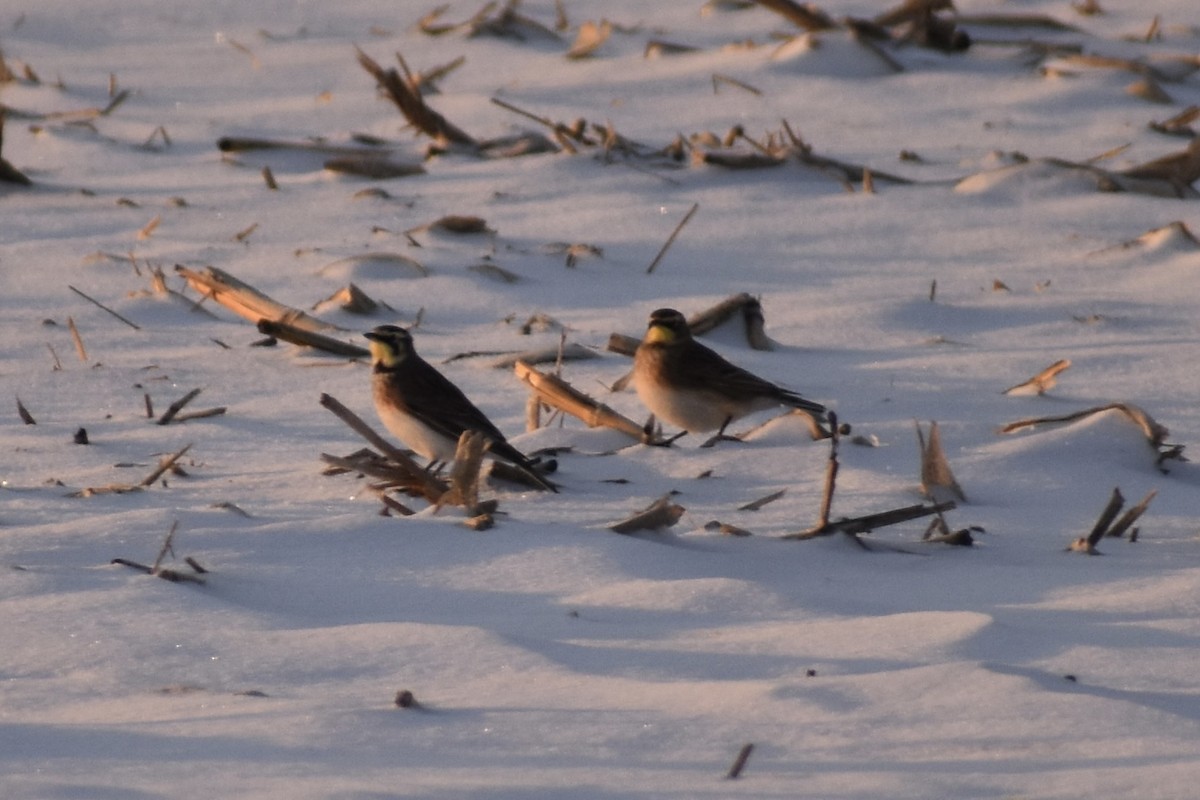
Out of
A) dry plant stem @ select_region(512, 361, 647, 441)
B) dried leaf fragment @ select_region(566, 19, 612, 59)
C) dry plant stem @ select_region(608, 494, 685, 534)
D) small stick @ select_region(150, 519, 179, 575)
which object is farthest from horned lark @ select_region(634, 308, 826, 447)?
dried leaf fragment @ select_region(566, 19, 612, 59)

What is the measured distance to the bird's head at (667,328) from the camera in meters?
6.77

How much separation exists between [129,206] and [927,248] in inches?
154

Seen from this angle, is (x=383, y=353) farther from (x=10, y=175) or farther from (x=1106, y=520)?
(x=10, y=175)

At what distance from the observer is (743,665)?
12.2 ft

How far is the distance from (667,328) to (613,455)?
96 cm

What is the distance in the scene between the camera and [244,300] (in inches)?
296

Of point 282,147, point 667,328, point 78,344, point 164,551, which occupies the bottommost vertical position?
point 282,147

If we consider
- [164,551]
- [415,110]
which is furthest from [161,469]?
[415,110]

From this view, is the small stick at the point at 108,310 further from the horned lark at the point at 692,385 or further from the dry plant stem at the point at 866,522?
the dry plant stem at the point at 866,522

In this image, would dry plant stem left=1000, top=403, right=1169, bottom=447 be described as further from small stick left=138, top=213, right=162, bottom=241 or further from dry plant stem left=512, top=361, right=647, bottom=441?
small stick left=138, top=213, right=162, bottom=241

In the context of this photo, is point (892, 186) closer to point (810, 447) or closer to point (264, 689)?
point (810, 447)

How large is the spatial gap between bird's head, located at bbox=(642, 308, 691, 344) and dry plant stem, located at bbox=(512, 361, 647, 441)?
19.3 inches

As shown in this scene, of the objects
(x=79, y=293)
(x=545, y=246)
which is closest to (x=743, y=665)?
(x=79, y=293)

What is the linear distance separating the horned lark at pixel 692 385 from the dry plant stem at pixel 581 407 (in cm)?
18
